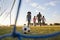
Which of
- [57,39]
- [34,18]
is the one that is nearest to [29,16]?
[34,18]

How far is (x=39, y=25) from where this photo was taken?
4.02 meters

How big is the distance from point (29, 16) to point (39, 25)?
93 cm

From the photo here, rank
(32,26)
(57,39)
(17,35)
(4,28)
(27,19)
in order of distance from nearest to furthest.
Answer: (17,35) < (57,39) < (27,19) < (4,28) < (32,26)

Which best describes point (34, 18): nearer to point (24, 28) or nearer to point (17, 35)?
point (24, 28)

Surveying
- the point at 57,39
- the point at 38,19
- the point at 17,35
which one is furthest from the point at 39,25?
the point at 17,35

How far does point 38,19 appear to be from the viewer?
3.44 metres

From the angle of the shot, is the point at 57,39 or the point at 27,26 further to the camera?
the point at 27,26

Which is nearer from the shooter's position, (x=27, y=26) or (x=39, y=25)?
(x=27, y=26)

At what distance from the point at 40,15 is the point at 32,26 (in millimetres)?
571

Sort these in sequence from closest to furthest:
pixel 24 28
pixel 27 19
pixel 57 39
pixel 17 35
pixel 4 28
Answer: pixel 17 35
pixel 57 39
pixel 27 19
pixel 24 28
pixel 4 28

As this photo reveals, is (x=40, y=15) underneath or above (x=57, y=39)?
above

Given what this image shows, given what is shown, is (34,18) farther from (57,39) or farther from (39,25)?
(57,39)

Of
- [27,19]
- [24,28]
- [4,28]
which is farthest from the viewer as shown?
[4,28]

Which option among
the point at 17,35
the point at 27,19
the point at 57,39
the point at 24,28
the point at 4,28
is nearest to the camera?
the point at 17,35
